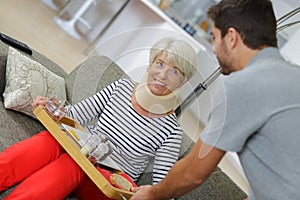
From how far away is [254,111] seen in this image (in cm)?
93

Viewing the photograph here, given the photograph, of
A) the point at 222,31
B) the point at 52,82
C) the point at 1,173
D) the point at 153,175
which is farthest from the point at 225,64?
the point at 52,82

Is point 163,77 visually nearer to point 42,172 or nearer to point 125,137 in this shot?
point 125,137

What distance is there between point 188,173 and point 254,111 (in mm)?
228

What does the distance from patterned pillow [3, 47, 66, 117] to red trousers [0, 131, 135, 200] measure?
0.26 meters

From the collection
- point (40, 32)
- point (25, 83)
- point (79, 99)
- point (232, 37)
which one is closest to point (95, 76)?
point (79, 99)

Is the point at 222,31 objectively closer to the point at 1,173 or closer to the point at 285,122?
the point at 285,122

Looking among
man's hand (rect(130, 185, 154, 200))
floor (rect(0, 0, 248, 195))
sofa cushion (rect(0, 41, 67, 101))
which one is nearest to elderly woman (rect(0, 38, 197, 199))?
man's hand (rect(130, 185, 154, 200))

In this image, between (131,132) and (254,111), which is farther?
(131,132)

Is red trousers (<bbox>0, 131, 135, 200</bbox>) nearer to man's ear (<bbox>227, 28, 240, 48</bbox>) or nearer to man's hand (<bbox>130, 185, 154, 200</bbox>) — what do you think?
man's hand (<bbox>130, 185, 154, 200</bbox>)

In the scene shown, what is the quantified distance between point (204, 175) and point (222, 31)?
360 millimetres

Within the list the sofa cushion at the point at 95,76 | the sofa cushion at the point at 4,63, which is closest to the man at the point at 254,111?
the sofa cushion at the point at 95,76

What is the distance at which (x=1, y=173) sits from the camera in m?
1.18

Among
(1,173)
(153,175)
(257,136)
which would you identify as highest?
(257,136)

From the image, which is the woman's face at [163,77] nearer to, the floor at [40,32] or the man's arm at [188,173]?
the man's arm at [188,173]
